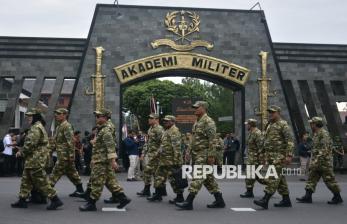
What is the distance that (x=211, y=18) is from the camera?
21453 mm

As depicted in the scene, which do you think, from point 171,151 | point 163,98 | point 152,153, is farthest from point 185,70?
point 163,98

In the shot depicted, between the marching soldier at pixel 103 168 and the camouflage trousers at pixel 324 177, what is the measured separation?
4.05m

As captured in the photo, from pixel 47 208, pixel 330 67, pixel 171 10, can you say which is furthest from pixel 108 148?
pixel 330 67

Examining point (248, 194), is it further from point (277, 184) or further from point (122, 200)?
point (122, 200)

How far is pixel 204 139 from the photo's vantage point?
958cm

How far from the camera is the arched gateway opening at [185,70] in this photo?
67.4ft

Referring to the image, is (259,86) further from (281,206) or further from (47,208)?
(47,208)

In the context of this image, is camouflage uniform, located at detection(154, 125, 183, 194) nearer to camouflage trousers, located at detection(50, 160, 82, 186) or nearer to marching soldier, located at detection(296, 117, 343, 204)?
camouflage trousers, located at detection(50, 160, 82, 186)

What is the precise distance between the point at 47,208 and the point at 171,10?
13509 mm

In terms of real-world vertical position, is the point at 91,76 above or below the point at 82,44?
below

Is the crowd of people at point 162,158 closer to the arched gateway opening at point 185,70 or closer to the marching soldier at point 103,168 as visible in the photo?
the marching soldier at point 103,168

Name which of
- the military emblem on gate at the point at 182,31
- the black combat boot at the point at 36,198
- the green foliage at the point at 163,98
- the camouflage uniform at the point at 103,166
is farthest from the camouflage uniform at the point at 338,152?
the green foliage at the point at 163,98

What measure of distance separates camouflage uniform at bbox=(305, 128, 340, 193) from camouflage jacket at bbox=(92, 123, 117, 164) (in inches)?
172

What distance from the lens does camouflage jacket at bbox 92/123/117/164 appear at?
30.0 ft
